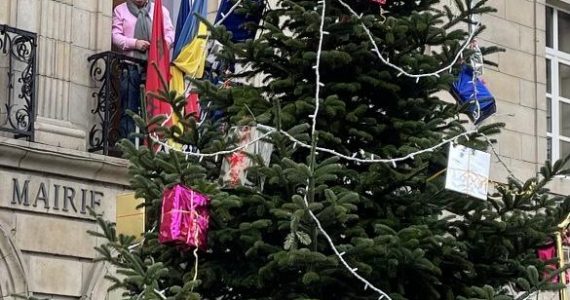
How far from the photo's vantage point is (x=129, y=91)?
1444 cm

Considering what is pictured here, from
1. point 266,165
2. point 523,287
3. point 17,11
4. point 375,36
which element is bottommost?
point 523,287

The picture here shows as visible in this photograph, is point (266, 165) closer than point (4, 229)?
Yes

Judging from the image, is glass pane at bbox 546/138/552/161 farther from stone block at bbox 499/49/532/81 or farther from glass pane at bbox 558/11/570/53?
glass pane at bbox 558/11/570/53

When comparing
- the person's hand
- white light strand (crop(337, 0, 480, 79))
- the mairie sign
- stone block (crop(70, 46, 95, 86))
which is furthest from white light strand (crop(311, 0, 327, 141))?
the person's hand

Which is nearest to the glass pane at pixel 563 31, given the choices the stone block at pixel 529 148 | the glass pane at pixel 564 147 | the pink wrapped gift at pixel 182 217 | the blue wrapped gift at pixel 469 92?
the glass pane at pixel 564 147

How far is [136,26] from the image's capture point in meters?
14.9

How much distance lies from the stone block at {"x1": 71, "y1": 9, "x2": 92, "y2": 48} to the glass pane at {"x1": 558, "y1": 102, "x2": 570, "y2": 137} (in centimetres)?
718

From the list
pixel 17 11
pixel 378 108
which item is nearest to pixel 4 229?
pixel 17 11

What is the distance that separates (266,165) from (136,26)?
6028mm

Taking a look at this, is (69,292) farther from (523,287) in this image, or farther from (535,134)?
(535,134)

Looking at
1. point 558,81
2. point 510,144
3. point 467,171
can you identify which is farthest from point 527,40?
point 467,171

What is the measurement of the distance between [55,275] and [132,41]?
2.28 metres

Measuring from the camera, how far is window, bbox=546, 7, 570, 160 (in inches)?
760

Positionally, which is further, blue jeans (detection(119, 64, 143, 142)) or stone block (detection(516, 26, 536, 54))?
stone block (detection(516, 26, 536, 54))
